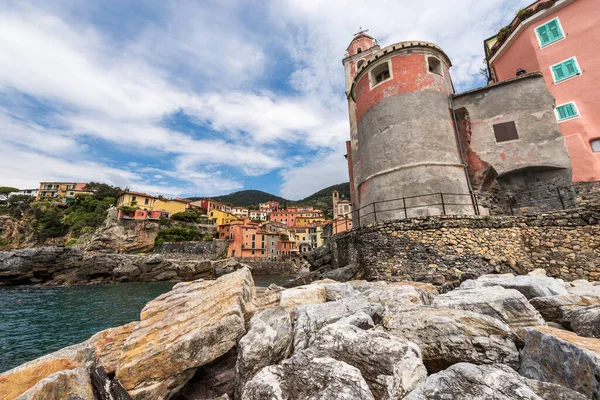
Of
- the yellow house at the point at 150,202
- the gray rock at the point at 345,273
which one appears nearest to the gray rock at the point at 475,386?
the gray rock at the point at 345,273

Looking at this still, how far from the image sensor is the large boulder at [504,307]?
10.8ft

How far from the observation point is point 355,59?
72.4 ft

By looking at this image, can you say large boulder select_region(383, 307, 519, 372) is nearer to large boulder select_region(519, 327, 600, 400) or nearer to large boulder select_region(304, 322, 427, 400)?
large boulder select_region(519, 327, 600, 400)

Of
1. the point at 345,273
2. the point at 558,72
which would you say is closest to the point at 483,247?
the point at 345,273

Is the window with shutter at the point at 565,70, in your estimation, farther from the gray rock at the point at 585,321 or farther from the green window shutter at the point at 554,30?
the gray rock at the point at 585,321

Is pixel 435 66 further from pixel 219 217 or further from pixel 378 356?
pixel 219 217

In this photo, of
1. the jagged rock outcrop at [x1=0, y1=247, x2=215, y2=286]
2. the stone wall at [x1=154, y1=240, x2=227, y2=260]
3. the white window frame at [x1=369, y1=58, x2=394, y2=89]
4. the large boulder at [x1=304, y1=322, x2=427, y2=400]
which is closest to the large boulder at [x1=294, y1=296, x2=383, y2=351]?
the large boulder at [x1=304, y1=322, x2=427, y2=400]

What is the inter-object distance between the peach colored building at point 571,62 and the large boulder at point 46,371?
54.9ft

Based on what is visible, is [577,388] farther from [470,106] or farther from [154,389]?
[470,106]

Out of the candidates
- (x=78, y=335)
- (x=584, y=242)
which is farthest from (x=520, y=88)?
(x=78, y=335)

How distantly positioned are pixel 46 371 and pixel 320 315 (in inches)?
145

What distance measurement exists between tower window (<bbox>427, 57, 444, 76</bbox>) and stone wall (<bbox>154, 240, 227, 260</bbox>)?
46.0 metres

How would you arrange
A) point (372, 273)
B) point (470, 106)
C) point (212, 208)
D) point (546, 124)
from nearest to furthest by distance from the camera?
point (372, 273)
point (546, 124)
point (470, 106)
point (212, 208)

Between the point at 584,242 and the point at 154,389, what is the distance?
12.4 meters
